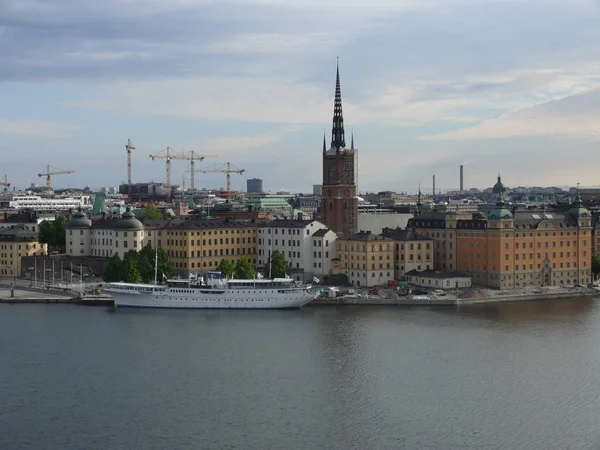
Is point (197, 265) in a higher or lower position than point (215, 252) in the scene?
lower

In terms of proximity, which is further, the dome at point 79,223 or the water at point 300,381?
the dome at point 79,223

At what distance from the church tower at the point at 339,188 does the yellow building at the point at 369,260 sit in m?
7.93

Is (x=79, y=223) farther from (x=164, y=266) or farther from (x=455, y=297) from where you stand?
(x=455, y=297)

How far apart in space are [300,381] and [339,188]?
1331 inches

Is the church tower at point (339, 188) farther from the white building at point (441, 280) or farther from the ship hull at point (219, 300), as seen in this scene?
the ship hull at point (219, 300)

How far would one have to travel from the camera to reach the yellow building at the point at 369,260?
2168 inches

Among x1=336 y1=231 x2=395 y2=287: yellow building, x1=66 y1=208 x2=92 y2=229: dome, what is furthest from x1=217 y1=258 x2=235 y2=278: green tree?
x1=66 y1=208 x2=92 y2=229: dome

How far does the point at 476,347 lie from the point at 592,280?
75.4 ft

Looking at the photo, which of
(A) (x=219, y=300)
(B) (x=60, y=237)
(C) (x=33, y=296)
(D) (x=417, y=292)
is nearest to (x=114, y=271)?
(C) (x=33, y=296)

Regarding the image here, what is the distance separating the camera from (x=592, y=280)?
58219 mm

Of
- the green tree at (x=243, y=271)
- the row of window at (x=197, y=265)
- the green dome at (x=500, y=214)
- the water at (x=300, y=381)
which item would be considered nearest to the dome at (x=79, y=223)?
the row of window at (x=197, y=265)

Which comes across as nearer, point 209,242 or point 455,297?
point 455,297

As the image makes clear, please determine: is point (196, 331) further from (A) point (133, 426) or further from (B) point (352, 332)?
(A) point (133, 426)

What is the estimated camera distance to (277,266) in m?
54.0
